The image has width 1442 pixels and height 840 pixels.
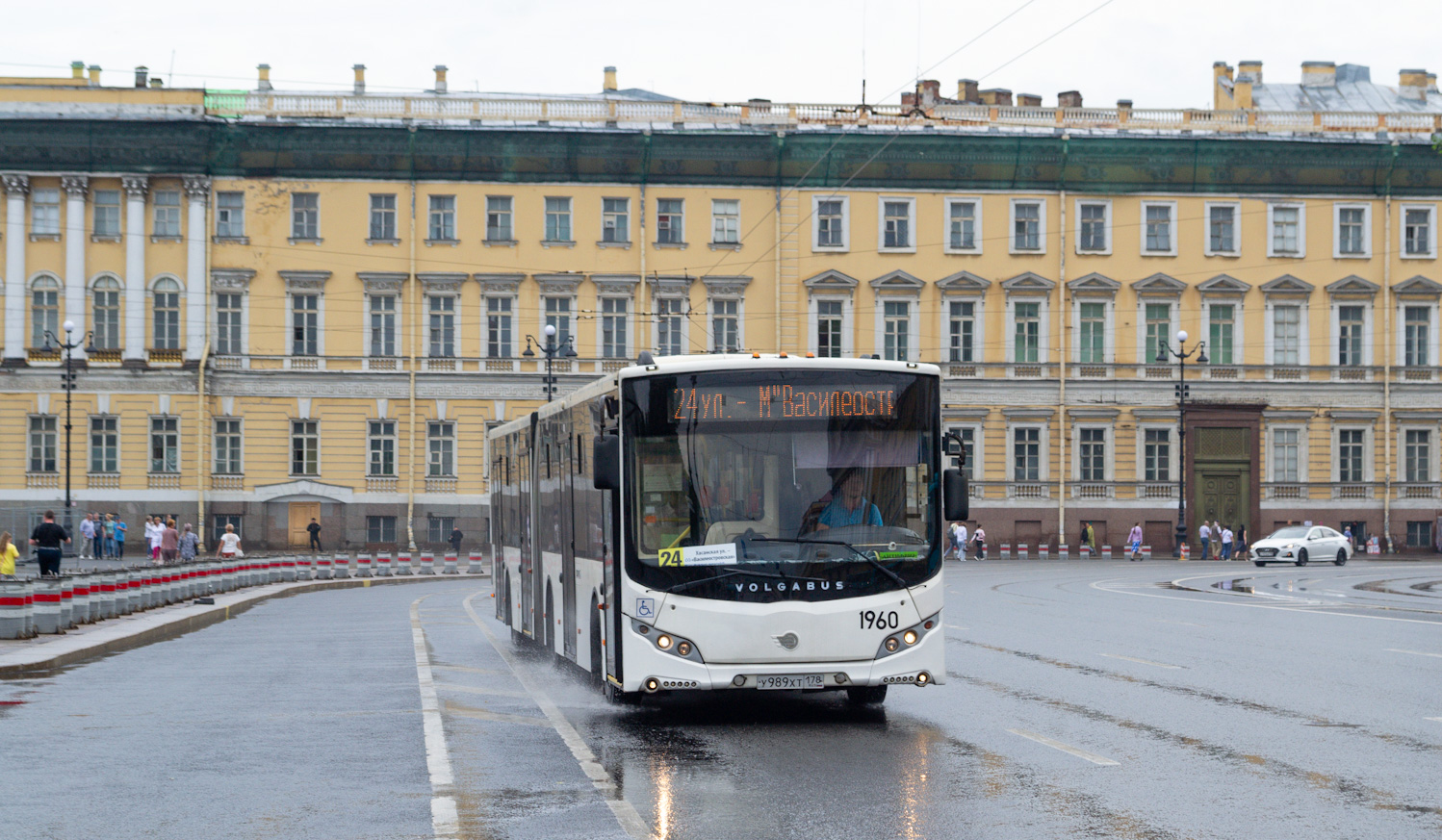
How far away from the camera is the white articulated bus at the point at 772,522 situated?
13305mm

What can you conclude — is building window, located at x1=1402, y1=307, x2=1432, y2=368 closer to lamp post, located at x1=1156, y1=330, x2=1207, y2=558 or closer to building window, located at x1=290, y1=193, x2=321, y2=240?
lamp post, located at x1=1156, y1=330, x2=1207, y2=558

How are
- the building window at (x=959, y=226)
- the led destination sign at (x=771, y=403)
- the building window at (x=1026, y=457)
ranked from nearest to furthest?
the led destination sign at (x=771, y=403), the building window at (x=1026, y=457), the building window at (x=959, y=226)

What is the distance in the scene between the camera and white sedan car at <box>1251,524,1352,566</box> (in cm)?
5516

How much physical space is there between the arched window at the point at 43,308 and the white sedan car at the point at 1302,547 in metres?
41.6

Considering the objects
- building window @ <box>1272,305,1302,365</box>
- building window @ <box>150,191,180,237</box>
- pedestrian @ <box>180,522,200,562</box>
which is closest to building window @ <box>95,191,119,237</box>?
building window @ <box>150,191,180,237</box>

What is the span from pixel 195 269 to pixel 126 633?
131 ft

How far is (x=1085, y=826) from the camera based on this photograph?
29.3ft

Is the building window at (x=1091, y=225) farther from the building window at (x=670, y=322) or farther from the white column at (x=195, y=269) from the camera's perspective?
the white column at (x=195, y=269)

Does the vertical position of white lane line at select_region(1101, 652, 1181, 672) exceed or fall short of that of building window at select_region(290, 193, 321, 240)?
it falls short

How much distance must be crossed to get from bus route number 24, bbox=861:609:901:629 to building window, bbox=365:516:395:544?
163 feet

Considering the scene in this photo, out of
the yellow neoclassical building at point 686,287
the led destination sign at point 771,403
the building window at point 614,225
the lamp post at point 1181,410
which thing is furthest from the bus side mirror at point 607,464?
the building window at point 614,225

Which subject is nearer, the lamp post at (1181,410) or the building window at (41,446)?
the lamp post at (1181,410)

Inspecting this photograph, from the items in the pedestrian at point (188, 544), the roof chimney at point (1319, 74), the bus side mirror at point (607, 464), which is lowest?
the pedestrian at point (188, 544)

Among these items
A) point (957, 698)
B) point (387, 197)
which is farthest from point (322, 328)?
point (957, 698)
